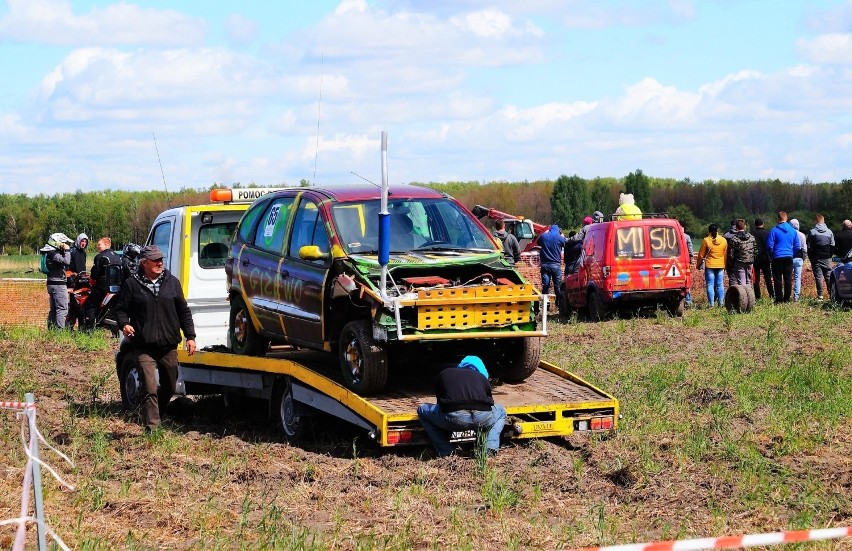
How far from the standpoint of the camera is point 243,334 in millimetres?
12555

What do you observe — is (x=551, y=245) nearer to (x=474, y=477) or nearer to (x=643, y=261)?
(x=643, y=261)

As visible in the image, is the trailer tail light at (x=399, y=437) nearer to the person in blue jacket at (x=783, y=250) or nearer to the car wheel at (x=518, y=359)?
the car wheel at (x=518, y=359)

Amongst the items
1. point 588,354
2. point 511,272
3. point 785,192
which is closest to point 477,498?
point 511,272

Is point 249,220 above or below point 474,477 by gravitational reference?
above

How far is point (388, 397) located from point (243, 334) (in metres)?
2.60

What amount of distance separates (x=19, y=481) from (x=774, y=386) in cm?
783

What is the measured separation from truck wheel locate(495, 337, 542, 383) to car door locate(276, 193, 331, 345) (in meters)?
1.69

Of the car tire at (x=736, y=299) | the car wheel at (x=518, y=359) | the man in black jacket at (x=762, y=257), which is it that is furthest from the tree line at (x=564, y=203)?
the car wheel at (x=518, y=359)

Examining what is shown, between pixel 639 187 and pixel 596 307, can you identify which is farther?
pixel 639 187

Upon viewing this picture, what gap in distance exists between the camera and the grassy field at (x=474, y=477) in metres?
7.69

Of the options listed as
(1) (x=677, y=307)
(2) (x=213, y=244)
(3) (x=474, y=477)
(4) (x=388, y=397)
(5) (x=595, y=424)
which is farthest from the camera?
(1) (x=677, y=307)

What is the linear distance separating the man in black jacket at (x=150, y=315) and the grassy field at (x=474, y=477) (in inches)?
21.6

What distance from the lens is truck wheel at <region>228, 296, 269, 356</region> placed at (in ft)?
40.5

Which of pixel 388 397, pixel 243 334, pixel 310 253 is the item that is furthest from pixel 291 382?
pixel 243 334
